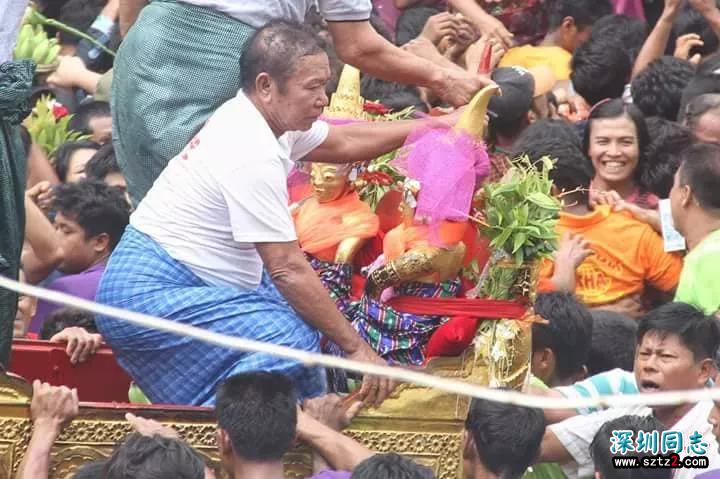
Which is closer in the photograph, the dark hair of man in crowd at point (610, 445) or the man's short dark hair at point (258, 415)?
the man's short dark hair at point (258, 415)

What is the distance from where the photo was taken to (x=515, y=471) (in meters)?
5.12

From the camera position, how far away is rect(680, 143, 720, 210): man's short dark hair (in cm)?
657

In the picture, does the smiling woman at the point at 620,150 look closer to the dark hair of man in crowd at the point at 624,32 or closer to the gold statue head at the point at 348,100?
the dark hair of man in crowd at the point at 624,32

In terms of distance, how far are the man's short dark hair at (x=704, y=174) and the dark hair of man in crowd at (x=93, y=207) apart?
230cm

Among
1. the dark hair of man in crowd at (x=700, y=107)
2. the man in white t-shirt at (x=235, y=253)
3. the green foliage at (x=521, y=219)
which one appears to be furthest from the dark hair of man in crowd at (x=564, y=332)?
the dark hair of man in crowd at (x=700, y=107)

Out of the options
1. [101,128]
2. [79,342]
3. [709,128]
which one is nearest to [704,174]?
[709,128]

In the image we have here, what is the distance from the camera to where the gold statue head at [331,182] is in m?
6.04

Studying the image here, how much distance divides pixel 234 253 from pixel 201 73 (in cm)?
68

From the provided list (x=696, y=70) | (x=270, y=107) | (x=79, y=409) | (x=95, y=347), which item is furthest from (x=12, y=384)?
(x=696, y=70)

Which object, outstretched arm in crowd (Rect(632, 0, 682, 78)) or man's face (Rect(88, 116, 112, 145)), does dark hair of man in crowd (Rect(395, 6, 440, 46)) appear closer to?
outstretched arm in crowd (Rect(632, 0, 682, 78))

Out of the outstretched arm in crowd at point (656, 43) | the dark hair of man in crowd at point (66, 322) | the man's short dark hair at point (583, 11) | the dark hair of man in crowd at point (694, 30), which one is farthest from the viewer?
the man's short dark hair at point (583, 11)

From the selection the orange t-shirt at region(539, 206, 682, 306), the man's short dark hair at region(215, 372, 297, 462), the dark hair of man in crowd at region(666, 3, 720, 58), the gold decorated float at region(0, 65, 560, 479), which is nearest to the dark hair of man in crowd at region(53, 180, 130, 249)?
the orange t-shirt at region(539, 206, 682, 306)

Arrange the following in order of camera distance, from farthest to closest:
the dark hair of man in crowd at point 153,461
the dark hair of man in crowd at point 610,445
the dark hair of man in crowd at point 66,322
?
1. the dark hair of man in crowd at point 66,322
2. the dark hair of man in crowd at point 610,445
3. the dark hair of man in crowd at point 153,461

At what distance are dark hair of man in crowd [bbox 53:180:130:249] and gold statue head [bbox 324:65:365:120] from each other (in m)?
1.35
